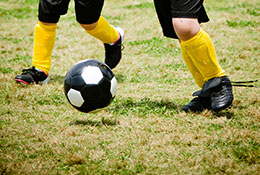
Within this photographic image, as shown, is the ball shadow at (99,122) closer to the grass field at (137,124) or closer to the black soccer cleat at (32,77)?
the grass field at (137,124)

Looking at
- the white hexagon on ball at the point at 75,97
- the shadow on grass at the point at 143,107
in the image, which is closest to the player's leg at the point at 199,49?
the shadow on grass at the point at 143,107

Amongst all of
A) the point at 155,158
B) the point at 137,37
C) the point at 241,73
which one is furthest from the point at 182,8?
the point at 137,37

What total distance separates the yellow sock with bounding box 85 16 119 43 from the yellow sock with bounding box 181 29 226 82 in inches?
59.9

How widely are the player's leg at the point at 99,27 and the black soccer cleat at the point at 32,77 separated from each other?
32.2 inches

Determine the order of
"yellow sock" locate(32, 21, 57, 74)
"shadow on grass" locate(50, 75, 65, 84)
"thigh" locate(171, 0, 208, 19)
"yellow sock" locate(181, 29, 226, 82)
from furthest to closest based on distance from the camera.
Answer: "shadow on grass" locate(50, 75, 65, 84) < "yellow sock" locate(32, 21, 57, 74) < "yellow sock" locate(181, 29, 226, 82) < "thigh" locate(171, 0, 208, 19)

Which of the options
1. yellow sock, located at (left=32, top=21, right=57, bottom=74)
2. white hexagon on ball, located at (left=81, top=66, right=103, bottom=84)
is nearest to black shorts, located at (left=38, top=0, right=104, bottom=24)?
yellow sock, located at (left=32, top=21, right=57, bottom=74)

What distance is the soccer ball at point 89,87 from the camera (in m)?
2.90

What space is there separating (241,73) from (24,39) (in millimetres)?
4768

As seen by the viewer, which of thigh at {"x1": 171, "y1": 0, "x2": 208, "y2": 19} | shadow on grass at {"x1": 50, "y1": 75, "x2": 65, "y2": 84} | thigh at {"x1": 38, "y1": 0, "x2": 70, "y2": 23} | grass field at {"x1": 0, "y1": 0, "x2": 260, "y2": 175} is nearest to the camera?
grass field at {"x1": 0, "y1": 0, "x2": 260, "y2": 175}

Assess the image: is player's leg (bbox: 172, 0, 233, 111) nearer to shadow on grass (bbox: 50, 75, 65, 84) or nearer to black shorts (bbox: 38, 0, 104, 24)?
black shorts (bbox: 38, 0, 104, 24)

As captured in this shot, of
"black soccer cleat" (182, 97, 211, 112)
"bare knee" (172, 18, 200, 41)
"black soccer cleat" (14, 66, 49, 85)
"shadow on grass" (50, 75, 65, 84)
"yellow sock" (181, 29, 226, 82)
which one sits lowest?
"shadow on grass" (50, 75, 65, 84)

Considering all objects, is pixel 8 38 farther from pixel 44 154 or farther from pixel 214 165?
pixel 214 165

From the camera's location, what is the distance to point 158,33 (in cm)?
706

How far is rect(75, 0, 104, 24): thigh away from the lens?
360cm
